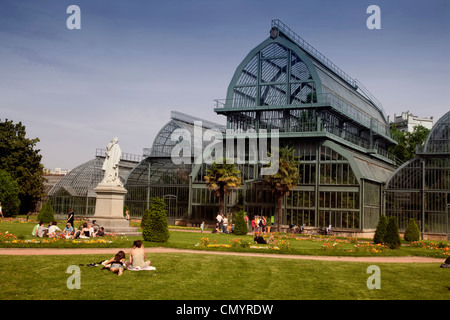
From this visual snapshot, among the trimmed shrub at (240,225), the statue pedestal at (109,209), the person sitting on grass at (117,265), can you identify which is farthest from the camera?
the trimmed shrub at (240,225)

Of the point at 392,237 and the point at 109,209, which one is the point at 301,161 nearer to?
the point at 392,237

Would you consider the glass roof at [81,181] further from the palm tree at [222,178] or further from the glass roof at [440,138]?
the glass roof at [440,138]

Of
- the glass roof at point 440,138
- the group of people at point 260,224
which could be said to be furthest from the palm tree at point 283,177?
the glass roof at point 440,138

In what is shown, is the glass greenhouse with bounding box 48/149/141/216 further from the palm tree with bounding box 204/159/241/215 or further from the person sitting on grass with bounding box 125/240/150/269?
the person sitting on grass with bounding box 125/240/150/269

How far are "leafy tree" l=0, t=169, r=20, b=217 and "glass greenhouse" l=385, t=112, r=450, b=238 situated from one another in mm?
45468

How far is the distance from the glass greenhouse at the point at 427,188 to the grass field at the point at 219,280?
3050 centimetres

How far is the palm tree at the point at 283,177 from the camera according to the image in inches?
1809

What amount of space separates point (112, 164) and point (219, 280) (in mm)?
17671

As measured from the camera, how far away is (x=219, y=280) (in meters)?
16.0

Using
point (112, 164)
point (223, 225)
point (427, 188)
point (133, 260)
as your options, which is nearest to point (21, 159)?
point (223, 225)

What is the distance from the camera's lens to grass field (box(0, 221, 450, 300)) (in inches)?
541

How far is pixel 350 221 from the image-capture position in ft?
157
